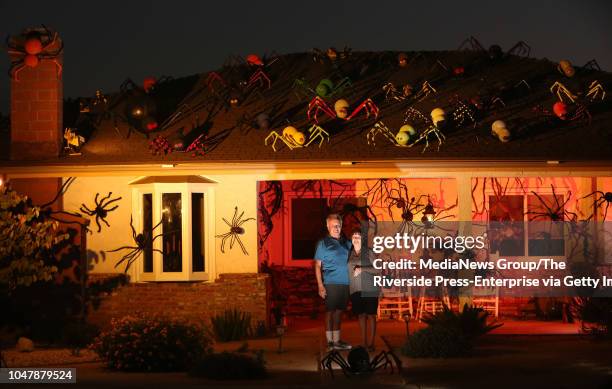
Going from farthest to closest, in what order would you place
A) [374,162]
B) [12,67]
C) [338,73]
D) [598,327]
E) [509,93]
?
[338,73] → [509,93] → [12,67] → [374,162] → [598,327]

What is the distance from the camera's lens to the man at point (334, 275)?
1487cm

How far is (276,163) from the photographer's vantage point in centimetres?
1831

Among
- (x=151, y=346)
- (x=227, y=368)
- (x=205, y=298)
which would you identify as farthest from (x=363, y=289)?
(x=205, y=298)

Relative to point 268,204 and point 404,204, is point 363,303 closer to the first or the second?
point 268,204

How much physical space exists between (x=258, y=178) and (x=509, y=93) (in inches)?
226

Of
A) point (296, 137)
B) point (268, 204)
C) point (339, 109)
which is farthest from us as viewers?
point (268, 204)

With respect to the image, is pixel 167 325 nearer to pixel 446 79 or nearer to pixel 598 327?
pixel 598 327

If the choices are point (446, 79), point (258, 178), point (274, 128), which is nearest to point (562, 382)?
point (258, 178)

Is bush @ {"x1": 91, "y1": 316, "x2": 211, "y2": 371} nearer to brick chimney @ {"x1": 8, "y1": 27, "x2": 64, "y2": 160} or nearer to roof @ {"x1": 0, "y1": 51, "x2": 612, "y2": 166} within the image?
roof @ {"x1": 0, "y1": 51, "x2": 612, "y2": 166}

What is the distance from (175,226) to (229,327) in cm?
211

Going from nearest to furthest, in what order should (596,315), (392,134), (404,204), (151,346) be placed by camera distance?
(151,346)
(596,315)
(392,134)
(404,204)

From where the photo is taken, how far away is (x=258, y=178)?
1872cm

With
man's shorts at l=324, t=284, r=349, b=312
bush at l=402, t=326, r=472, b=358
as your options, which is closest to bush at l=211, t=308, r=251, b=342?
man's shorts at l=324, t=284, r=349, b=312

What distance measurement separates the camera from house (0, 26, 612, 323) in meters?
18.5
